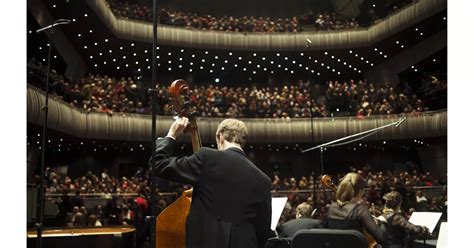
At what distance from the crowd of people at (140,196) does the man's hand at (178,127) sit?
844 centimetres

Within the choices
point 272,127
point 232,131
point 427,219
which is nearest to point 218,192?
point 232,131

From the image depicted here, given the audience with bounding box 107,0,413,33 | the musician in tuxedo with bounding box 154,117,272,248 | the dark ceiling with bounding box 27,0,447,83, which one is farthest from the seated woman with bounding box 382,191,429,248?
the audience with bounding box 107,0,413,33

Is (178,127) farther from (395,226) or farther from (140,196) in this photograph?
(140,196)

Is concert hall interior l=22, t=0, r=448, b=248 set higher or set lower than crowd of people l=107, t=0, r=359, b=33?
lower

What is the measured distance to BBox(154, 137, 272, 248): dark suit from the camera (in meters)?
3.09

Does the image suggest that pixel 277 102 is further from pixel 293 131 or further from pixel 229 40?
pixel 229 40

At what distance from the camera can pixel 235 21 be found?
23719 millimetres

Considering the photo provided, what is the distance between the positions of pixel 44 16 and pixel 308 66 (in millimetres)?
11938

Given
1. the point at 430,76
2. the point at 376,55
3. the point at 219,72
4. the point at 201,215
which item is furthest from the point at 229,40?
the point at 201,215

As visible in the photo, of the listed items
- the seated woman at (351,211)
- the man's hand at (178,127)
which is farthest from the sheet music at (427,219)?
the man's hand at (178,127)

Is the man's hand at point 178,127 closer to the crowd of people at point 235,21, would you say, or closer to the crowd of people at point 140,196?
the crowd of people at point 140,196

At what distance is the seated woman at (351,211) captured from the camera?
4.34m

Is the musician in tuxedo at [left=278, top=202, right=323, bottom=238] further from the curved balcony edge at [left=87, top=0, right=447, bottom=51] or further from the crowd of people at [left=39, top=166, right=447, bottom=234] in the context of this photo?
the curved balcony edge at [left=87, top=0, right=447, bottom=51]

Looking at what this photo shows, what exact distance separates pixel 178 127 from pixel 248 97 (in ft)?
59.1
